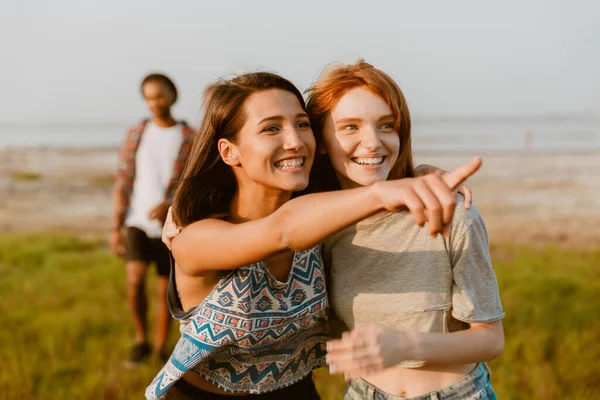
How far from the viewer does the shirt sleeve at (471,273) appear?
2.25 m

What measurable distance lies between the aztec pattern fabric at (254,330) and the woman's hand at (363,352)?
0.55m

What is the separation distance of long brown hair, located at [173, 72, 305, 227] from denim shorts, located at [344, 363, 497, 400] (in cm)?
81

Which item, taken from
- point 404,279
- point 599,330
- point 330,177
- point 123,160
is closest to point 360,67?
point 330,177

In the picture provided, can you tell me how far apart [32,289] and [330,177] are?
191 inches

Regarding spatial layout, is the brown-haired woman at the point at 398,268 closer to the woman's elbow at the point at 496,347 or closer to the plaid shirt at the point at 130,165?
the woman's elbow at the point at 496,347

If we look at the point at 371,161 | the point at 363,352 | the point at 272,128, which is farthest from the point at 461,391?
the point at 272,128

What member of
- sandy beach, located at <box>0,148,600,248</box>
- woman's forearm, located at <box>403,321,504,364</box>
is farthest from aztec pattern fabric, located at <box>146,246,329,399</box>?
sandy beach, located at <box>0,148,600,248</box>

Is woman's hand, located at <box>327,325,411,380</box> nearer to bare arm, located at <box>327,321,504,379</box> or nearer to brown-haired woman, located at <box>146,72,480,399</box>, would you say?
bare arm, located at <box>327,321,504,379</box>

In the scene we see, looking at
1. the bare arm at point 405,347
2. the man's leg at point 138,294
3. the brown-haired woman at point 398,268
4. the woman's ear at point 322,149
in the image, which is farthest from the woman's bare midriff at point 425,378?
the man's leg at point 138,294

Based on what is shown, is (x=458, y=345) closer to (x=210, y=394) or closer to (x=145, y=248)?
(x=210, y=394)

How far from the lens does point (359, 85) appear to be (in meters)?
2.54

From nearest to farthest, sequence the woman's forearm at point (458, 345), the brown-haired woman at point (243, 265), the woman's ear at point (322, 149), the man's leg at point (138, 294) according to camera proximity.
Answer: the woman's forearm at point (458, 345), the brown-haired woman at point (243, 265), the woman's ear at point (322, 149), the man's leg at point (138, 294)

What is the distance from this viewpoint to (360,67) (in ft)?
8.45

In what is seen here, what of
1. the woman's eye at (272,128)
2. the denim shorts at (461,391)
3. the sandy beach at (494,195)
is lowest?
the sandy beach at (494,195)
